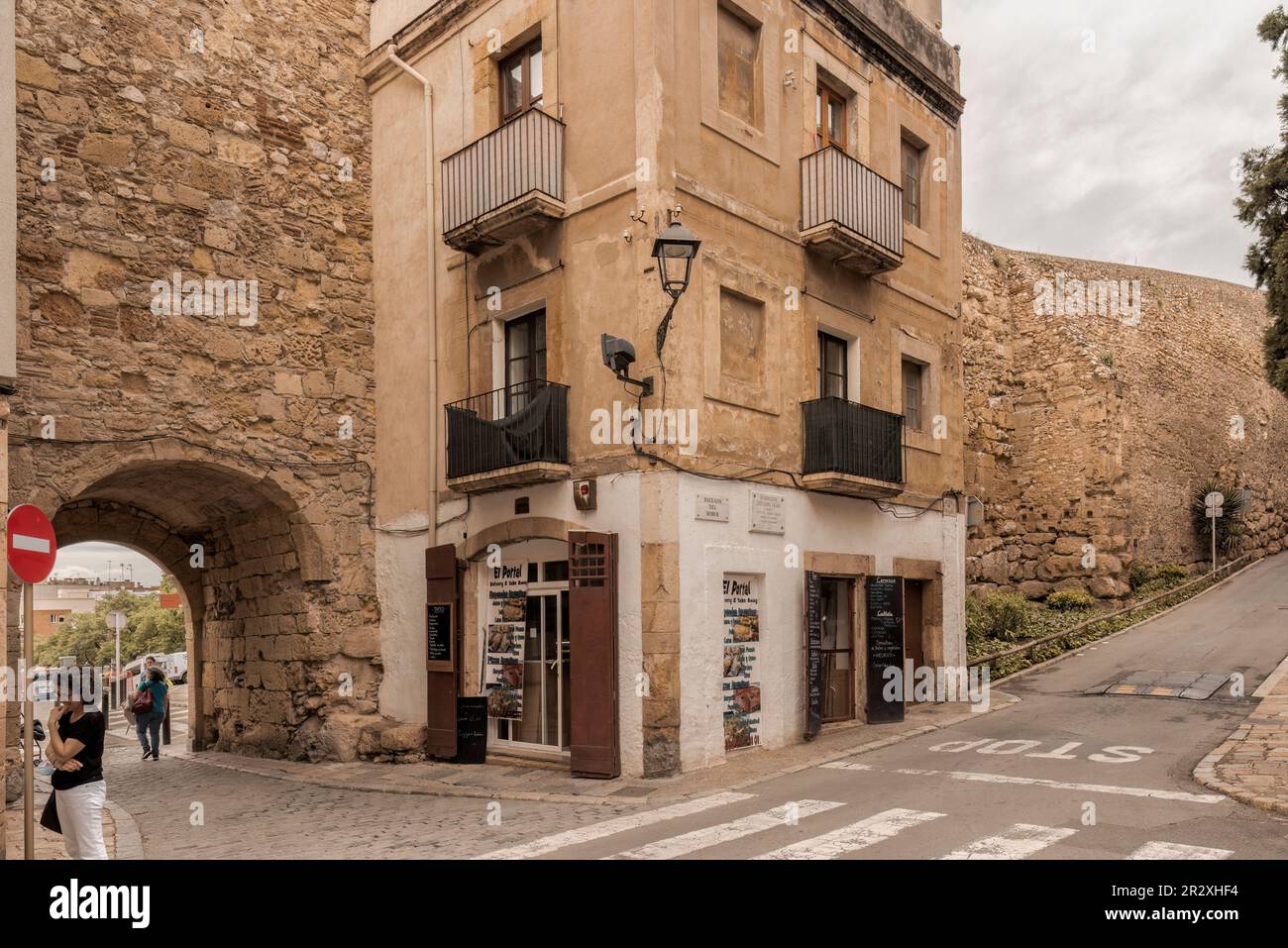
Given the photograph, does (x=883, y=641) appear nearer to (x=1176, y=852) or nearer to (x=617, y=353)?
(x=617, y=353)

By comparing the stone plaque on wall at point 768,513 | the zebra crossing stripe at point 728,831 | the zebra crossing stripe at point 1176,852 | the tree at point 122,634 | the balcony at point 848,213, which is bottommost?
the tree at point 122,634

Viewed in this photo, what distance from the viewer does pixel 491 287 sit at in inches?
511

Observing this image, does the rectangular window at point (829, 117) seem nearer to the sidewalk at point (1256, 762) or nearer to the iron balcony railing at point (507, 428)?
the iron balcony railing at point (507, 428)

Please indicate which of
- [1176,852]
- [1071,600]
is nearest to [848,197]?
[1176,852]

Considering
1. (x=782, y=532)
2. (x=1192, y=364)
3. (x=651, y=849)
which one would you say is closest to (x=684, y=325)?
(x=782, y=532)

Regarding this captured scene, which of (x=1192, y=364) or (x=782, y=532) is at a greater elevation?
(x=1192, y=364)

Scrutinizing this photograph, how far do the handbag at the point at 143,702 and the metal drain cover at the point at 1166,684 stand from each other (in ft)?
44.8

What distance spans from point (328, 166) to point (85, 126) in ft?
10.4

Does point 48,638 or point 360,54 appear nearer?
point 360,54

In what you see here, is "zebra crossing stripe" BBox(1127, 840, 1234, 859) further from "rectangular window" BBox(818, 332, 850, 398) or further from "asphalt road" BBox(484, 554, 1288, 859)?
"rectangular window" BBox(818, 332, 850, 398)

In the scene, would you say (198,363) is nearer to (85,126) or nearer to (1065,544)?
(85,126)

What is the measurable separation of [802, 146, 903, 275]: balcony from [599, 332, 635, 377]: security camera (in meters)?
3.22

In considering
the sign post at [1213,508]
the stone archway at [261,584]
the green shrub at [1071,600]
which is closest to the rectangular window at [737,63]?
the stone archway at [261,584]

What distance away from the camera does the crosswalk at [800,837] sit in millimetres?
6844
